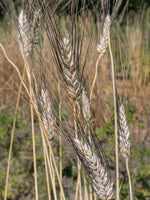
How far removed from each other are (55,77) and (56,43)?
0.19 metres

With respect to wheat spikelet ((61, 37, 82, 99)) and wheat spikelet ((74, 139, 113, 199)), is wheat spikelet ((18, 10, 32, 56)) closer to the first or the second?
wheat spikelet ((61, 37, 82, 99))

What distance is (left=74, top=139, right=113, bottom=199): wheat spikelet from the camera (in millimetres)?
699

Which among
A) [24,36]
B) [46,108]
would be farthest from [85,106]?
[24,36]

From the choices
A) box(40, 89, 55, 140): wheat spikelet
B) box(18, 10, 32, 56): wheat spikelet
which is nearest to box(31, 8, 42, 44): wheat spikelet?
box(18, 10, 32, 56): wheat spikelet

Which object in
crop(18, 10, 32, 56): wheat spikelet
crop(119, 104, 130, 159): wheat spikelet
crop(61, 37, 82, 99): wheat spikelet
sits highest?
crop(18, 10, 32, 56): wheat spikelet

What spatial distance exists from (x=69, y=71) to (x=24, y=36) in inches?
11.7

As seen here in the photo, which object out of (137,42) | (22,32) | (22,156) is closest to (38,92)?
(22,32)

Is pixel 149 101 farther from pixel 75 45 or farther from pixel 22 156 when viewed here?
pixel 75 45

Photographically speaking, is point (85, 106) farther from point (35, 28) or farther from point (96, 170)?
point (35, 28)

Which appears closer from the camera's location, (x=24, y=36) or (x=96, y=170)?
(x=96, y=170)

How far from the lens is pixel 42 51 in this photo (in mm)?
917

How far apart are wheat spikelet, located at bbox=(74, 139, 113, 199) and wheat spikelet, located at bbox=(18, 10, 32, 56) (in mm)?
391

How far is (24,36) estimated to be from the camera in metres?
0.91

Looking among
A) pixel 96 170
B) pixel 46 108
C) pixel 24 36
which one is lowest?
pixel 96 170
